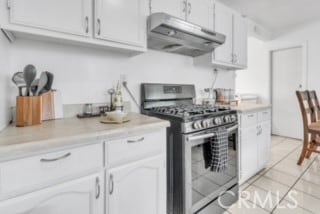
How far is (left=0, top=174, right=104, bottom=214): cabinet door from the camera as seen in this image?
792 mm

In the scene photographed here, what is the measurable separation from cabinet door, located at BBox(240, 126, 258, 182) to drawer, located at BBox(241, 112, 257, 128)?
48 mm

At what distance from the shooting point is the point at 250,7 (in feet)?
9.80

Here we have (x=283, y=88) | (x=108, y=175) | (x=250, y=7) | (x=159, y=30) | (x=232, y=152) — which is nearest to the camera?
(x=108, y=175)

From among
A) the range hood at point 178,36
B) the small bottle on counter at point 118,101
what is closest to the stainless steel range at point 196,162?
the small bottle on counter at point 118,101

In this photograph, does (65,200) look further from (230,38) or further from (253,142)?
(230,38)

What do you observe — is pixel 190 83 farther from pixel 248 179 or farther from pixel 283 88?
pixel 283 88

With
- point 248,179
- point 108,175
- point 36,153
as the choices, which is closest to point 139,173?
point 108,175

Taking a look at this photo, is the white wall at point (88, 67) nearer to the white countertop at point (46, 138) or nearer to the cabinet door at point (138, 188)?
the white countertop at point (46, 138)

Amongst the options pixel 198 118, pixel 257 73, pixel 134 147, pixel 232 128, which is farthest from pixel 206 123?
pixel 257 73

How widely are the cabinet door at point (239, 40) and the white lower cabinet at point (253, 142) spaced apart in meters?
0.78

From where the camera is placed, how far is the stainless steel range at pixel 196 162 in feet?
4.65

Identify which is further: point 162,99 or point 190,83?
point 190,83

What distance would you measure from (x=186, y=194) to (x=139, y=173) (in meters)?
0.47

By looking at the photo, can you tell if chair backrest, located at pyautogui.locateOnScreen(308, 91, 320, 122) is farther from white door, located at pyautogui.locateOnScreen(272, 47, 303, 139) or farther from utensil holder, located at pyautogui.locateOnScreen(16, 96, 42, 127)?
utensil holder, located at pyautogui.locateOnScreen(16, 96, 42, 127)
